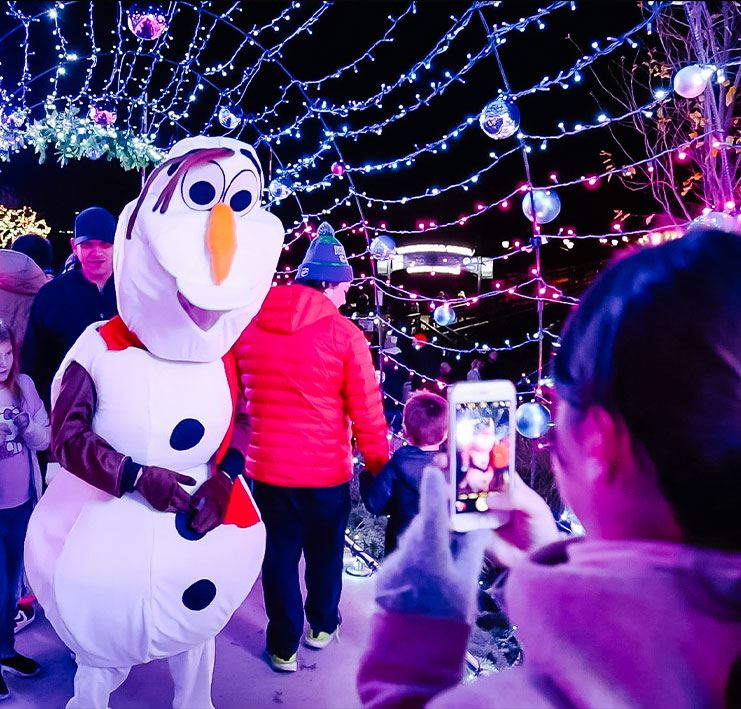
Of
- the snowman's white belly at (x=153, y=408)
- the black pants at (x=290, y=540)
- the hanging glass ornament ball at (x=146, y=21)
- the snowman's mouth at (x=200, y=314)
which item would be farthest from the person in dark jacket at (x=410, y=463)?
the hanging glass ornament ball at (x=146, y=21)

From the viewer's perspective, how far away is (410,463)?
2873mm

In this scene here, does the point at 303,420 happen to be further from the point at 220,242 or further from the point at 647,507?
the point at 647,507

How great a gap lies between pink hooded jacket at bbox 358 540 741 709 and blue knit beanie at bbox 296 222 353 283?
2.41m

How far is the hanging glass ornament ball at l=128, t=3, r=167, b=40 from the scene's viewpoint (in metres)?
4.61

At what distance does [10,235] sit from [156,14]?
970 centimetres

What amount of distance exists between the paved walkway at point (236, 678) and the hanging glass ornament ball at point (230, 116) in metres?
4.07

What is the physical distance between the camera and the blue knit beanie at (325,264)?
3023 mm

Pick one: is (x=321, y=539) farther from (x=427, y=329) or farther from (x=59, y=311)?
(x=427, y=329)

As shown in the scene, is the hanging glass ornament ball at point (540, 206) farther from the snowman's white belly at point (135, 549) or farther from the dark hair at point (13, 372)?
the dark hair at point (13, 372)

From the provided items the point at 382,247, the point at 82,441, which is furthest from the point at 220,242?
the point at 382,247

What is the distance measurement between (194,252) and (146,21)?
11.1ft

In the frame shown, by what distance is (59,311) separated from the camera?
3.12 m

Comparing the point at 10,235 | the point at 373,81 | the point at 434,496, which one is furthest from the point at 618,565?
the point at 10,235

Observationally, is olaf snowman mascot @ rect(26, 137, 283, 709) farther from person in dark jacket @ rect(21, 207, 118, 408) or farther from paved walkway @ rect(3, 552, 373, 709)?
person in dark jacket @ rect(21, 207, 118, 408)
